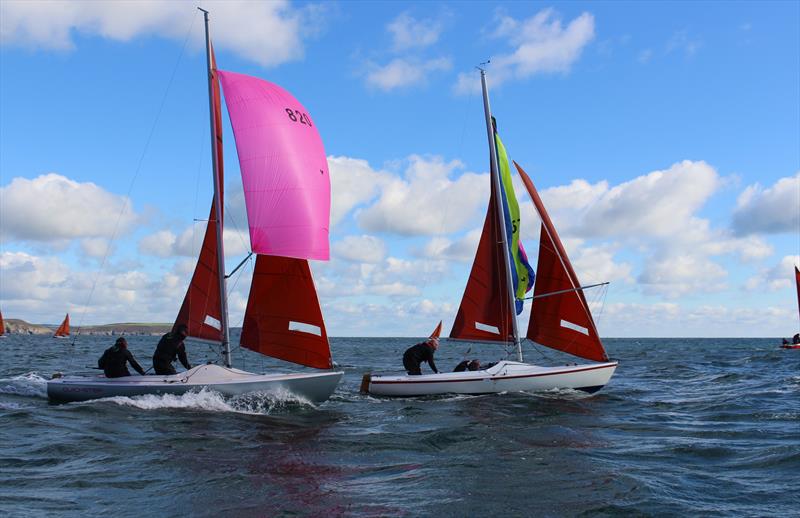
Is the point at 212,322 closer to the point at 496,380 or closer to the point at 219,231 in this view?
the point at 219,231

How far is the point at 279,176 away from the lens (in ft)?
57.2

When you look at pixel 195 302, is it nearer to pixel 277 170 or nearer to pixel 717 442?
pixel 277 170

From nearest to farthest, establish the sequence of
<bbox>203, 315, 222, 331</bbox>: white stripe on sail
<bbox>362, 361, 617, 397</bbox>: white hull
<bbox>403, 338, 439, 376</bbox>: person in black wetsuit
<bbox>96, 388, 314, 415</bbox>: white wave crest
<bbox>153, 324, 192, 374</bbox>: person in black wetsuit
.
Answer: <bbox>96, 388, 314, 415</bbox>: white wave crest → <bbox>153, 324, 192, 374</bbox>: person in black wetsuit → <bbox>203, 315, 222, 331</bbox>: white stripe on sail → <bbox>362, 361, 617, 397</bbox>: white hull → <bbox>403, 338, 439, 376</bbox>: person in black wetsuit

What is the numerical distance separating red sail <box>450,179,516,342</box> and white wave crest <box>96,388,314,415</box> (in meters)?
7.65

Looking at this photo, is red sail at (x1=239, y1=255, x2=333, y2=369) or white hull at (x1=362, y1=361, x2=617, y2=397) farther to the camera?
white hull at (x1=362, y1=361, x2=617, y2=397)

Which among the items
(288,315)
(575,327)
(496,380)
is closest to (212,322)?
(288,315)

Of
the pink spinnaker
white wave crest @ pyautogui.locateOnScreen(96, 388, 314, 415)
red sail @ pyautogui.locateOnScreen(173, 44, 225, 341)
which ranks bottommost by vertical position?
white wave crest @ pyautogui.locateOnScreen(96, 388, 314, 415)

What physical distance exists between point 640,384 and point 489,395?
10.6 metres

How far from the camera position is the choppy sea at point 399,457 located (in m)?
9.16

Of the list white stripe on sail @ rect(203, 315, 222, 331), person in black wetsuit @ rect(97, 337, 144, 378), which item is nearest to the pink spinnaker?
white stripe on sail @ rect(203, 315, 222, 331)

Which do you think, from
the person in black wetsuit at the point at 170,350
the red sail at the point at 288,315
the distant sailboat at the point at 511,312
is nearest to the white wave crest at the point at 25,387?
the person in black wetsuit at the point at 170,350

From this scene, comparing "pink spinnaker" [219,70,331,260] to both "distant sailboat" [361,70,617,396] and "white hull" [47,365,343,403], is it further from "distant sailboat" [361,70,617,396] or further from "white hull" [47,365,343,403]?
"distant sailboat" [361,70,617,396]

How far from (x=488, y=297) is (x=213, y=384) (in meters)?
9.93

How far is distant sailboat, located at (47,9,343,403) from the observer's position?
1730 centimetres
